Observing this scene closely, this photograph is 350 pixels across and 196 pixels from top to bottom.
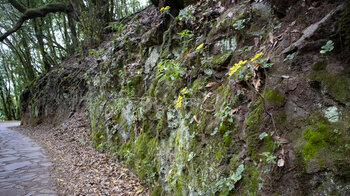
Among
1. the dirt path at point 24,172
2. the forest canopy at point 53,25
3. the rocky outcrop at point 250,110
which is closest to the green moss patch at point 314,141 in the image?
the rocky outcrop at point 250,110

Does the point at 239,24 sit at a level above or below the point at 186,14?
below

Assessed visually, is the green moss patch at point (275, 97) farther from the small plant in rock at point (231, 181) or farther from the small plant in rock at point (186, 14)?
the small plant in rock at point (186, 14)

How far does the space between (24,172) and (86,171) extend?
5.15 ft

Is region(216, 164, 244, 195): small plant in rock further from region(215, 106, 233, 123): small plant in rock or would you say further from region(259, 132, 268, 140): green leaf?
region(215, 106, 233, 123): small plant in rock

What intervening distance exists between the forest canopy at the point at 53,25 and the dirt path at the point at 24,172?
20.0 ft

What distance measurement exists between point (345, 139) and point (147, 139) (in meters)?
3.57

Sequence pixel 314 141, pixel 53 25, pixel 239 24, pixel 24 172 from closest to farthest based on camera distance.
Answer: pixel 314 141 < pixel 239 24 < pixel 24 172 < pixel 53 25

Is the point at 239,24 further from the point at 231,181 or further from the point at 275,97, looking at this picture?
the point at 231,181

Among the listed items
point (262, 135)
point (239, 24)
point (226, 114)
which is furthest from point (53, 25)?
point (262, 135)

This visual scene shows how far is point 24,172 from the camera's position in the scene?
514 cm

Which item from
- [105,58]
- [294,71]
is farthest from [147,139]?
[105,58]

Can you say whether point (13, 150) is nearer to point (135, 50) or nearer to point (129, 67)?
point (129, 67)

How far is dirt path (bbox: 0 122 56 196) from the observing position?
412 centimetres

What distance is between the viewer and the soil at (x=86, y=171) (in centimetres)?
401
